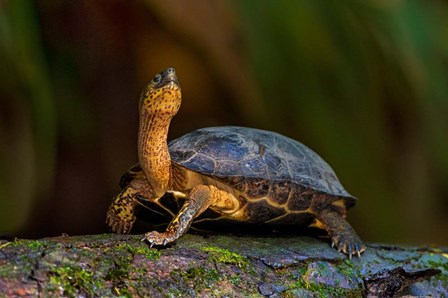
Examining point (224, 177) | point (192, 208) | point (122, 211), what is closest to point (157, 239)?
point (192, 208)

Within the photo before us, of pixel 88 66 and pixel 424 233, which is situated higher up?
pixel 88 66

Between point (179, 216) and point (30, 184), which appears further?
point (30, 184)

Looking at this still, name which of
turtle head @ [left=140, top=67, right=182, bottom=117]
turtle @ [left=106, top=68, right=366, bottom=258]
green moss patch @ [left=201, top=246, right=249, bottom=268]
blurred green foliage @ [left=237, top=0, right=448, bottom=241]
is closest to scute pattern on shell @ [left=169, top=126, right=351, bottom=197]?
turtle @ [left=106, top=68, right=366, bottom=258]

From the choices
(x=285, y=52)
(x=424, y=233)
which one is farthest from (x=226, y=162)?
(x=424, y=233)

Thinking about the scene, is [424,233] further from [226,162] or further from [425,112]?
[226,162]

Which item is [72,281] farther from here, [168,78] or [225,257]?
[168,78]

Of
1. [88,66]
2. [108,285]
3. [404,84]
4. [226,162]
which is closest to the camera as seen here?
[108,285]

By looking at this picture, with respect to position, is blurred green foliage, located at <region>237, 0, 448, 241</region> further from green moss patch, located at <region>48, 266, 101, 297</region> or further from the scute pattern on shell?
green moss patch, located at <region>48, 266, 101, 297</region>

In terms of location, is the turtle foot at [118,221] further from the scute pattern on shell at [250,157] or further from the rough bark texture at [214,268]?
the rough bark texture at [214,268]
